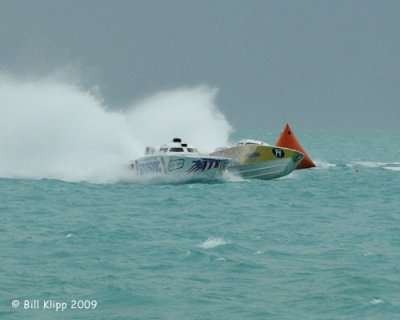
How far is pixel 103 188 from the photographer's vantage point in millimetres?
35906

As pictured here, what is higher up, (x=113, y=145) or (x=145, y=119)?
(x=145, y=119)

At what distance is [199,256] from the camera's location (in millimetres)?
18234

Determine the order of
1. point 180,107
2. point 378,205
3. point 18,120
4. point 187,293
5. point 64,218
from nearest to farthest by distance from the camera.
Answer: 1. point 187,293
2. point 64,218
3. point 378,205
4. point 18,120
5. point 180,107

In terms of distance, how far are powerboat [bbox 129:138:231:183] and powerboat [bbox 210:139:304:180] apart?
2.60m

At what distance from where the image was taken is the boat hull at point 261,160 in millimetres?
40344

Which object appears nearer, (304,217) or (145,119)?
(304,217)

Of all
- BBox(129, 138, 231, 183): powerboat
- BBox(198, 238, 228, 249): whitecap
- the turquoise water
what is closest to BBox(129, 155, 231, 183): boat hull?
BBox(129, 138, 231, 183): powerboat

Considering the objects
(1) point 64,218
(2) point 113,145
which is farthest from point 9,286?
(2) point 113,145

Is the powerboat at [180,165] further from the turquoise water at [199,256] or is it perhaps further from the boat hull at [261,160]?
the turquoise water at [199,256]

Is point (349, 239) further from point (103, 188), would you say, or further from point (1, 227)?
point (103, 188)

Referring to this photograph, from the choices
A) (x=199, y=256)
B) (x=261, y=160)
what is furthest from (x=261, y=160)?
(x=199, y=256)

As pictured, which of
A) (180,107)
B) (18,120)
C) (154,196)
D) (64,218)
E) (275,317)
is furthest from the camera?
(180,107)

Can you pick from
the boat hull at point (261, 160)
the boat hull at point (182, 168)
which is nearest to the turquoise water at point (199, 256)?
the boat hull at point (182, 168)

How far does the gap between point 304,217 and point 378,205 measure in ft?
18.3
